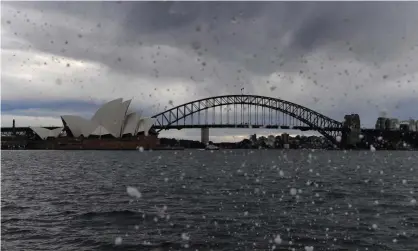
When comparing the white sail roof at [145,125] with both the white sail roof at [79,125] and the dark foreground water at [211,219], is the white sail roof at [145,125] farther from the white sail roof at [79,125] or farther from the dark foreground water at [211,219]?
the dark foreground water at [211,219]

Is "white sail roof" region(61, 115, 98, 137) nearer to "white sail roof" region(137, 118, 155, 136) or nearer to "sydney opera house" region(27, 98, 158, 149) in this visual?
"sydney opera house" region(27, 98, 158, 149)

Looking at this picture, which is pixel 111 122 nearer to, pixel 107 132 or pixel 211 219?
pixel 107 132

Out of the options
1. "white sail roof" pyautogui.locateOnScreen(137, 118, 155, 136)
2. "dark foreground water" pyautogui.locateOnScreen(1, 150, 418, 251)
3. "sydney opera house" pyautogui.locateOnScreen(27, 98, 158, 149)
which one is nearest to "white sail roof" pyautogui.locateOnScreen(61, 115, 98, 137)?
"sydney opera house" pyautogui.locateOnScreen(27, 98, 158, 149)

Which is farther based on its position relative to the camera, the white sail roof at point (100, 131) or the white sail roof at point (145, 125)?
the white sail roof at point (145, 125)

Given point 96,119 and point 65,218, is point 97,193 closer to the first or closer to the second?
point 65,218

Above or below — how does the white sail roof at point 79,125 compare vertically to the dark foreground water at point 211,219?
above

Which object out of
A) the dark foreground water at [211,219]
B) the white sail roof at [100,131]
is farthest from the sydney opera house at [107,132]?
the dark foreground water at [211,219]

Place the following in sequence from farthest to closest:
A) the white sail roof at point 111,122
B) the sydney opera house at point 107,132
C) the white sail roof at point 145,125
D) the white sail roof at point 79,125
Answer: the white sail roof at point 145,125
the white sail roof at point 79,125
the sydney opera house at point 107,132
the white sail roof at point 111,122

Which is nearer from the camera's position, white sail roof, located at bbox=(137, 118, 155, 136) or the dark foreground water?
the dark foreground water

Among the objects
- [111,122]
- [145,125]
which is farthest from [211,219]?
[145,125]

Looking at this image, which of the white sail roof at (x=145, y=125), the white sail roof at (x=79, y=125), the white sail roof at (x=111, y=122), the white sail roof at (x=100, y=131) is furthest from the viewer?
the white sail roof at (x=145, y=125)
